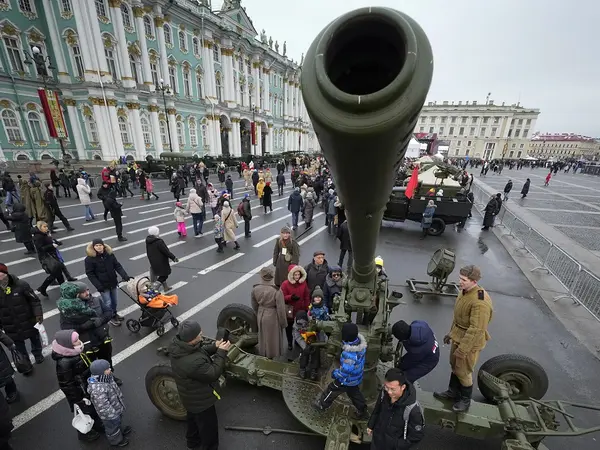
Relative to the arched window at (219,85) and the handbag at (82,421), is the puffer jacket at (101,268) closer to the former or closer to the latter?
the handbag at (82,421)

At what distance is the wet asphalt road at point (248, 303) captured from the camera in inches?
143

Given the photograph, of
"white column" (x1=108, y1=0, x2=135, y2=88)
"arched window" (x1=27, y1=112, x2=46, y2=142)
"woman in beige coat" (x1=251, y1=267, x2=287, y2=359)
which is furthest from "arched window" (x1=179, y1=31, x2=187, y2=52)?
"woman in beige coat" (x1=251, y1=267, x2=287, y2=359)

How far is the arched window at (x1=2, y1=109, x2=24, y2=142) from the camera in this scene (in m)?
21.5

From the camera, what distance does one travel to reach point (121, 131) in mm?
26375

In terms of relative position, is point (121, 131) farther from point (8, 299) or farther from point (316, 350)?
point (316, 350)

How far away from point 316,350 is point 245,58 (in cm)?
4527

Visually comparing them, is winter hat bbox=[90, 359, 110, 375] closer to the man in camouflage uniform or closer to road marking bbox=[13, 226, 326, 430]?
road marking bbox=[13, 226, 326, 430]

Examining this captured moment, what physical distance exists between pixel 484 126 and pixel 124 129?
99.6 metres

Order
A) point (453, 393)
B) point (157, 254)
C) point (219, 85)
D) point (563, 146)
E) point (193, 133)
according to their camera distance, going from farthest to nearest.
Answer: point (563, 146), point (219, 85), point (193, 133), point (157, 254), point (453, 393)

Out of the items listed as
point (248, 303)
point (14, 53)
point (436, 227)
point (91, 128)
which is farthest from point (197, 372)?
point (14, 53)

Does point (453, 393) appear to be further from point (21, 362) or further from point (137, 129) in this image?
point (137, 129)

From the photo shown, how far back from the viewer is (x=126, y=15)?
26047mm

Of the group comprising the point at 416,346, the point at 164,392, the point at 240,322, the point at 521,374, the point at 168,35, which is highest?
the point at 168,35

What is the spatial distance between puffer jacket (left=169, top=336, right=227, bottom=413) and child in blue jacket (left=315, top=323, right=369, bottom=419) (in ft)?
4.17
